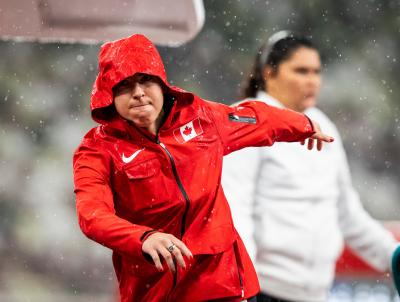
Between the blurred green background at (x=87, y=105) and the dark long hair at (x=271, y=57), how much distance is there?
3.03 meters

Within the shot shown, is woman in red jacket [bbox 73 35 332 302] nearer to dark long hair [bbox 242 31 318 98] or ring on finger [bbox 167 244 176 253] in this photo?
ring on finger [bbox 167 244 176 253]

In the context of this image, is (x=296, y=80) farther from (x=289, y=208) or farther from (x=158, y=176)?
A: (x=158, y=176)

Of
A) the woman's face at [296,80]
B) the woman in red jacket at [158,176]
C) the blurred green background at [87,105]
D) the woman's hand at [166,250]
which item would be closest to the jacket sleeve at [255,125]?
the woman in red jacket at [158,176]

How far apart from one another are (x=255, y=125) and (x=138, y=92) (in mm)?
238

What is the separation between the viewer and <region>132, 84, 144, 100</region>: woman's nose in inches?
56.7

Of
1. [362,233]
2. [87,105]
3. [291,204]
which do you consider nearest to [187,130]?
[291,204]

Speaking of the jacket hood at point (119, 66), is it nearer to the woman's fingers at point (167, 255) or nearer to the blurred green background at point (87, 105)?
the woman's fingers at point (167, 255)

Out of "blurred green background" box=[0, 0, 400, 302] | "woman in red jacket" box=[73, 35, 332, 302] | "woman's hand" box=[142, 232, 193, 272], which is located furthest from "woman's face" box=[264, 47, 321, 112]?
"blurred green background" box=[0, 0, 400, 302]

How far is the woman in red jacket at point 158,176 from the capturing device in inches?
56.2

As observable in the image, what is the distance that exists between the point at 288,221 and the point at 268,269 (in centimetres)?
12

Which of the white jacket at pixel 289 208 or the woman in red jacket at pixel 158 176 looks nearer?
the woman in red jacket at pixel 158 176

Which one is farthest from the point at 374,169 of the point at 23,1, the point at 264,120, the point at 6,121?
the point at 264,120

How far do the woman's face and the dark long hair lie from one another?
11 mm

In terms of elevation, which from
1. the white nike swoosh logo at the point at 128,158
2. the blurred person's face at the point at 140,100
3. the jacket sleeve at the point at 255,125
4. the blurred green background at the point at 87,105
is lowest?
the blurred green background at the point at 87,105
